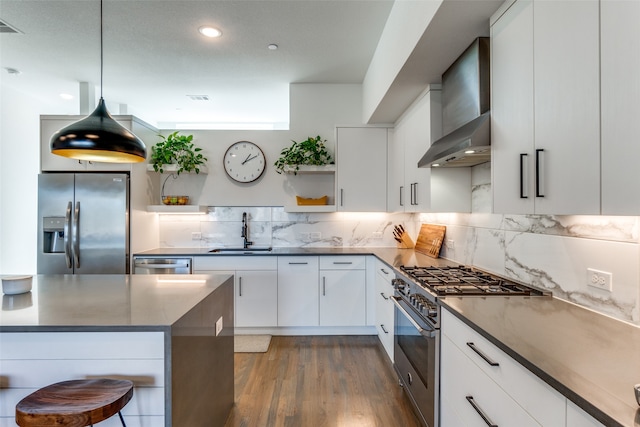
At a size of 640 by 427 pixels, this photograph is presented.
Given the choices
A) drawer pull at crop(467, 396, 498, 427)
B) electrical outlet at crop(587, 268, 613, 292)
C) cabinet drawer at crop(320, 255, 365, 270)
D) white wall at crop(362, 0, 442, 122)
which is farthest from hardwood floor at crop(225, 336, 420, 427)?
white wall at crop(362, 0, 442, 122)

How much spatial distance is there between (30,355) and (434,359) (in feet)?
6.21

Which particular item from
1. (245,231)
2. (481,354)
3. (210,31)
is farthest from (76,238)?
(481,354)

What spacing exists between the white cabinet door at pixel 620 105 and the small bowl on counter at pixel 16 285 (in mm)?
2699

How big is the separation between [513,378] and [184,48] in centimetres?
348

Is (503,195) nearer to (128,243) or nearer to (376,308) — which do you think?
(376,308)

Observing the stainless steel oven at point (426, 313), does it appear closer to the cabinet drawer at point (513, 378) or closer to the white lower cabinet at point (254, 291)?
the cabinet drawer at point (513, 378)

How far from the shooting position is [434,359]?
1.75 metres

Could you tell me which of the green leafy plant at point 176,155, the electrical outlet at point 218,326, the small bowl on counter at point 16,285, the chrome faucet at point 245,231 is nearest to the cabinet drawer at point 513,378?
the electrical outlet at point 218,326

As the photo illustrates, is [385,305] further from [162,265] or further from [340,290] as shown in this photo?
[162,265]

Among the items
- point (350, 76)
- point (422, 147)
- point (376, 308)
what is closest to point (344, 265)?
point (376, 308)

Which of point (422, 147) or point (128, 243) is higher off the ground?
point (422, 147)

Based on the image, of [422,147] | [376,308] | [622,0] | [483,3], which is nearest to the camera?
[622,0]

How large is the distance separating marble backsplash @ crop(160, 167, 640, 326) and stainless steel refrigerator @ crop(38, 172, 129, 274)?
2.37ft

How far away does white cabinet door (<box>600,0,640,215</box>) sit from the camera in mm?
924
